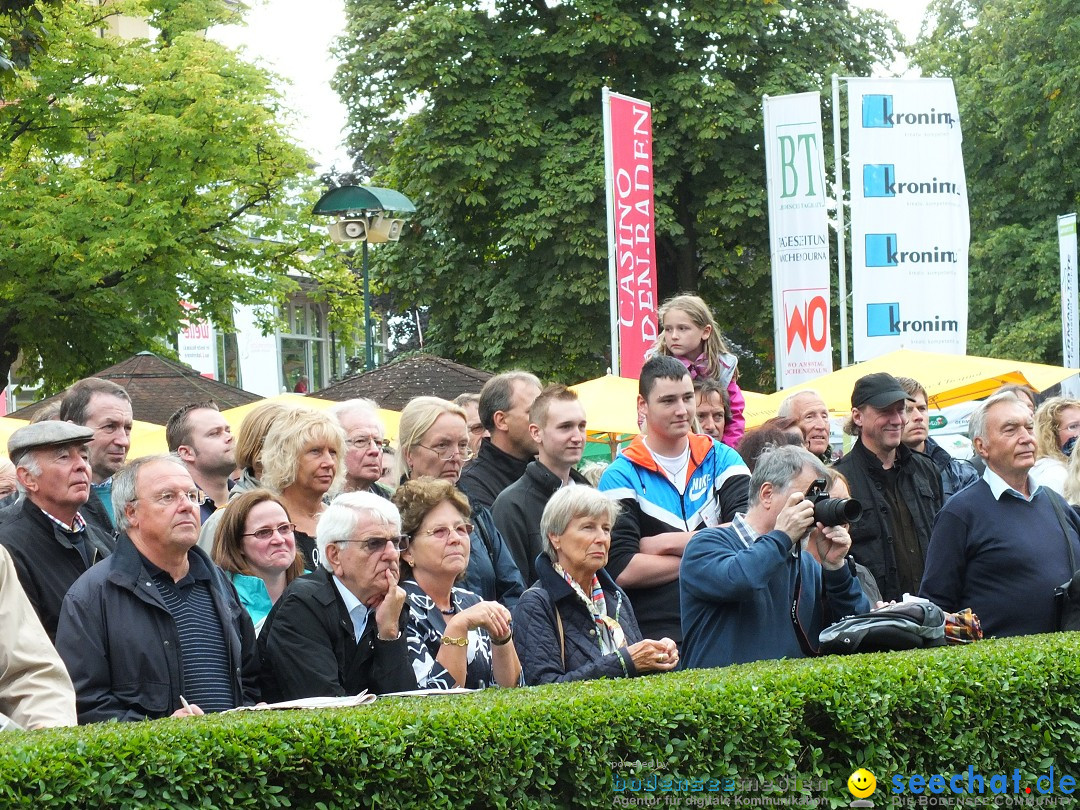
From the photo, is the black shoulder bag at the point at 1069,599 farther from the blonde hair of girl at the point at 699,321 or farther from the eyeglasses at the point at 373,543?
the eyeglasses at the point at 373,543

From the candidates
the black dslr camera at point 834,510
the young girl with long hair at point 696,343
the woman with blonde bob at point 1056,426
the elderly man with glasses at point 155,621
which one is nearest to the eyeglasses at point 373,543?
the elderly man with glasses at point 155,621

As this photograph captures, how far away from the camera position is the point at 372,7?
28812 mm

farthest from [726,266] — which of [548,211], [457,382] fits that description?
[457,382]

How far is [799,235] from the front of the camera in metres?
18.6

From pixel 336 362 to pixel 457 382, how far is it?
113 feet

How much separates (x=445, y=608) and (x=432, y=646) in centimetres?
23

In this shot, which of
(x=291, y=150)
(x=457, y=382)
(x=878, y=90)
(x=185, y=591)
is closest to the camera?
(x=185, y=591)

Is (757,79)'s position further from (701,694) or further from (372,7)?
(701,694)

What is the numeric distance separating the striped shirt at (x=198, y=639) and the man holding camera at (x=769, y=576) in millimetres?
1709

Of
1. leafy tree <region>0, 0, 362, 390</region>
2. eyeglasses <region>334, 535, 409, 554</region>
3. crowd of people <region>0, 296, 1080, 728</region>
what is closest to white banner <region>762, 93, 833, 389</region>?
leafy tree <region>0, 0, 362, 390</region>

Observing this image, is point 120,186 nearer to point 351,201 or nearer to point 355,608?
point 351,201

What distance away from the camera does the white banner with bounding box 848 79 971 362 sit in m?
17.5

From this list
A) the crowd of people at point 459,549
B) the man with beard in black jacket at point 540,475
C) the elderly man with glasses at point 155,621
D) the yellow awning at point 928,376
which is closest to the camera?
the elderly man with glasses at point 155,621

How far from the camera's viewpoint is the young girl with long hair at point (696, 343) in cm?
827
